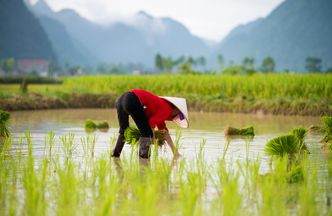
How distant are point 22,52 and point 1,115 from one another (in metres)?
113

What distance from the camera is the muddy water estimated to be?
8.21 metres

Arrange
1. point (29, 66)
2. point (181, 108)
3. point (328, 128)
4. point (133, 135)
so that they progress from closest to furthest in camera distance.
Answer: point (181, 108) < point (133, 135) < point (328, 128) < point (29, 66)

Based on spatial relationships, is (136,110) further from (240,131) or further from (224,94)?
(224,94)

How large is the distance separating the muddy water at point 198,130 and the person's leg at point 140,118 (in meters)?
0.37

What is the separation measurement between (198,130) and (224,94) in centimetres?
749

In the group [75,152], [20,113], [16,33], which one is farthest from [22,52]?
[75,152]

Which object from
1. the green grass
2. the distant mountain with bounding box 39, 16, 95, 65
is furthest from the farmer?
the distant mountain with bounding box 39, 16, 95, 65

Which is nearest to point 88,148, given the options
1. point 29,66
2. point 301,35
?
point 29,66

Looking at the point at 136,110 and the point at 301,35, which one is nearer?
the point at 136,110

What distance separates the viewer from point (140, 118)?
23.4ft

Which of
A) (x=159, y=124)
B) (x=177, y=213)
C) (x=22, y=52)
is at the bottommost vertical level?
(x=177, y=213)

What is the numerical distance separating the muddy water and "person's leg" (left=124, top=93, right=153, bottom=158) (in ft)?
1.22

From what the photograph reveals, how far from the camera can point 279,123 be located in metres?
13.8

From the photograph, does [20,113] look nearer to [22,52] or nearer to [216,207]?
[216,207]
